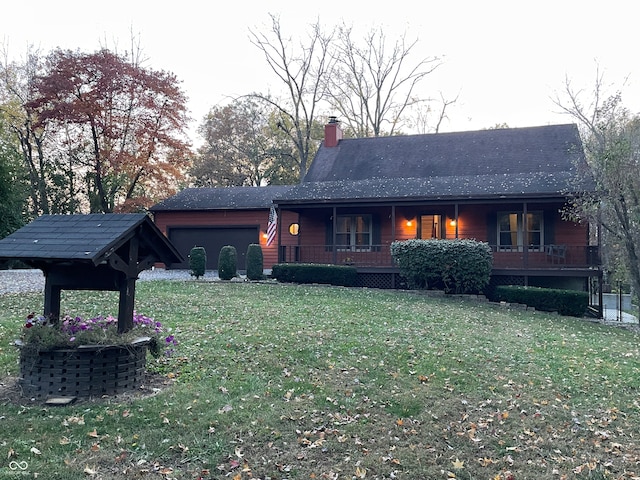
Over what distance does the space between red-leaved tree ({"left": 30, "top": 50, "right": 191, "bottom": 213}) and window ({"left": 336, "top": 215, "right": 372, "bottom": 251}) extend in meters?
10.1

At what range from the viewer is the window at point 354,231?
61.7ft

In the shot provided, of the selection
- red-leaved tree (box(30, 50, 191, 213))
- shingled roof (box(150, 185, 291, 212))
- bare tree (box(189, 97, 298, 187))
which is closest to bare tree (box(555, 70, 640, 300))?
shingled roof (box(150, 185, 291, 212))

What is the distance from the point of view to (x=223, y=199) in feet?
77.7

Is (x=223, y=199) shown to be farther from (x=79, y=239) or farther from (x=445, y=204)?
(x=79, y=239)

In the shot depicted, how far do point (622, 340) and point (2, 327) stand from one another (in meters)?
11.5

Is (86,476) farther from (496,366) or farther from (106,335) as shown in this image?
(496,366)

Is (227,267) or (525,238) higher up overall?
(525,238)

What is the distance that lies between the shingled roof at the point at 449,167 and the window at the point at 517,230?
1.23 metres

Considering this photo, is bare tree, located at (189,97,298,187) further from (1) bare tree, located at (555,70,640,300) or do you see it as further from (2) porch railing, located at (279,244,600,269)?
(1) bare tree, located at (555,70,640,300)

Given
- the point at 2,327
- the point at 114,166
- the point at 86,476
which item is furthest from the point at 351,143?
the point at 86,476

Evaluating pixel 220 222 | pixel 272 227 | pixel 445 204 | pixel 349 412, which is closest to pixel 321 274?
pixel 272 227

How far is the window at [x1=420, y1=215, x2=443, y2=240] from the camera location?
17922 mm

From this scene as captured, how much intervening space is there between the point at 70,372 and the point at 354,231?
14437 mm

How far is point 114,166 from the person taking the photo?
75.9 feet
